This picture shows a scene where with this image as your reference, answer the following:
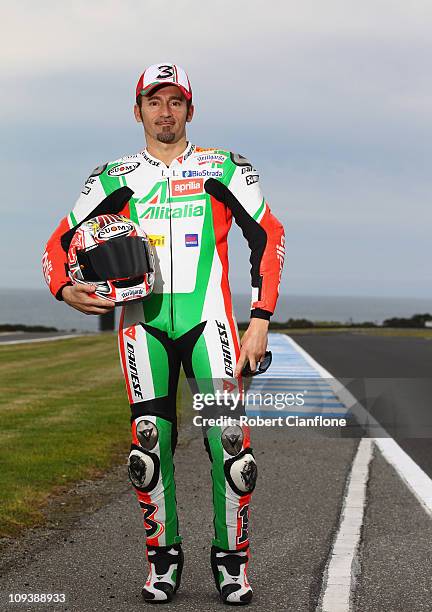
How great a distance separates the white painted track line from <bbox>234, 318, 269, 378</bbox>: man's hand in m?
1.14

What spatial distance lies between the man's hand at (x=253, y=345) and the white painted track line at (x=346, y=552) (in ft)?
3.75

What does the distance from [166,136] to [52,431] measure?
653cm

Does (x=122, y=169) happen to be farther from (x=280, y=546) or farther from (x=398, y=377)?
(x=398, y=377)

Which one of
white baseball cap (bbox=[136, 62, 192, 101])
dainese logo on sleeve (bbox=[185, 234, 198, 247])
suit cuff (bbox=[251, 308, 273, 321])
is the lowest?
suit cuff (bbox=[251, 308, 273, 321])

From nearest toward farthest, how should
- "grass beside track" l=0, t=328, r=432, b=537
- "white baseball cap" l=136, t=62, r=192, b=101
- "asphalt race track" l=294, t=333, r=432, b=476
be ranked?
1. "white baseball cap" l=136, t=62, r=192, b=101
2. "grass beside track" l=0, t=328, r=432, b=537
3. "asphalt race track" l=294, t=333, r=432, b=476

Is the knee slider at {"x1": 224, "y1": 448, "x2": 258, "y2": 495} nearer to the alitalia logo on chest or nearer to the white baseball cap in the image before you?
the alitalia logo on chest

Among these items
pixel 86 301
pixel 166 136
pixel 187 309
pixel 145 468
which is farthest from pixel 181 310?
pixel 166 136

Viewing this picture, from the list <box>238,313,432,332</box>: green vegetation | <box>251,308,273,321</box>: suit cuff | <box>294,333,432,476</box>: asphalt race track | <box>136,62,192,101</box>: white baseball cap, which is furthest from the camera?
<box>238,313,432,332</box>: green vegetation

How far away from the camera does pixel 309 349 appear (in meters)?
26.4

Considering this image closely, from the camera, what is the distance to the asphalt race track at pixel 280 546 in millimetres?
4285

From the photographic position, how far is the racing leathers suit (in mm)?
4270

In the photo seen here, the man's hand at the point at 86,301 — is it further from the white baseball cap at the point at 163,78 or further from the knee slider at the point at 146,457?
the white baseball cap at the point at 163,78

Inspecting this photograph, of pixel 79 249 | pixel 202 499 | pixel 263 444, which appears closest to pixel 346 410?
pixel 263 444

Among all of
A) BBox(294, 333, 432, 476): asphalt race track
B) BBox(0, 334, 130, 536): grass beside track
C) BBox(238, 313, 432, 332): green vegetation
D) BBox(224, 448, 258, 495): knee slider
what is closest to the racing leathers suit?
BBox(224, 448, 258, 495): knee slider
